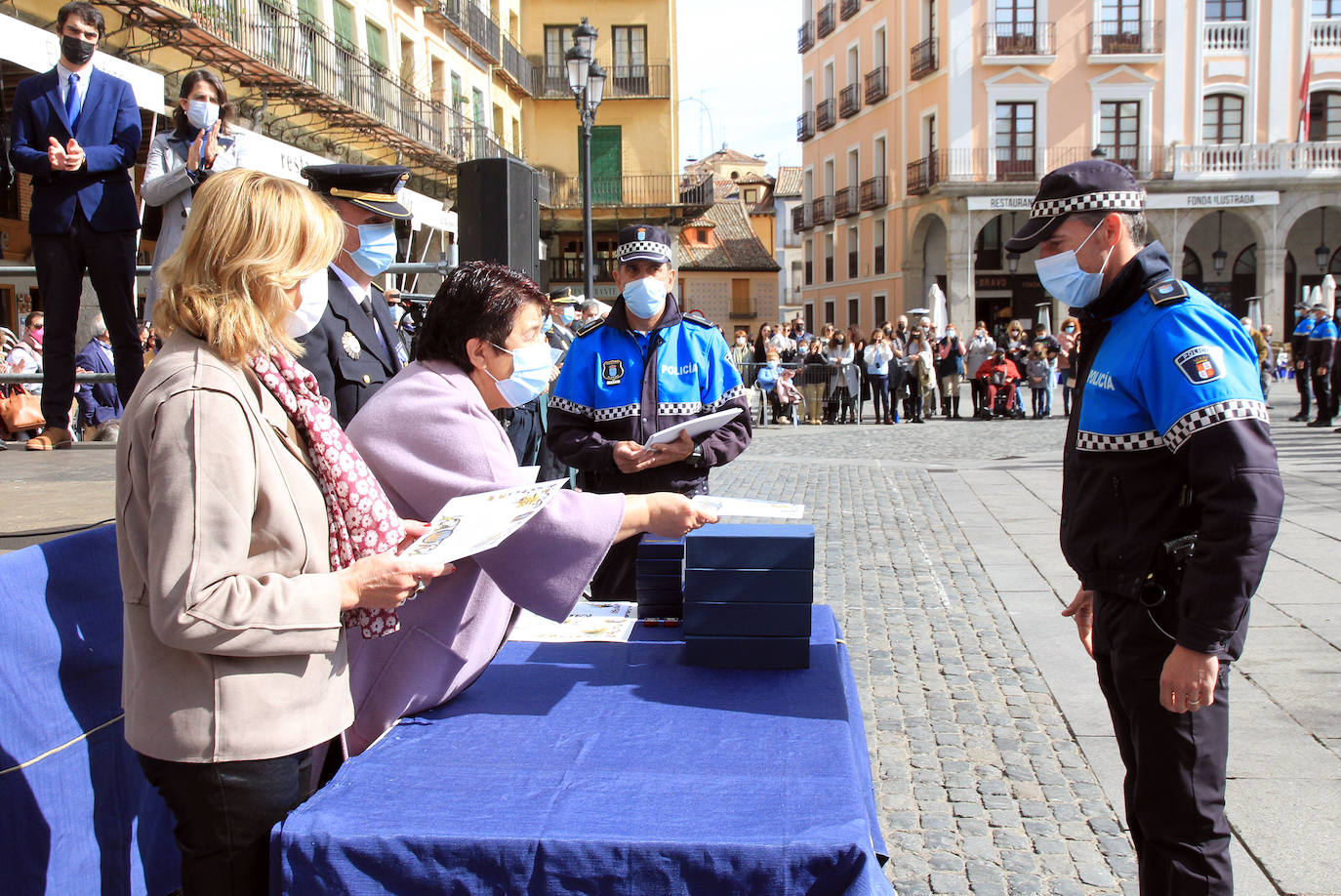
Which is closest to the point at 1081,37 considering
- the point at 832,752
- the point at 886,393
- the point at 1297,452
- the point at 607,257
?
the point at 607,257

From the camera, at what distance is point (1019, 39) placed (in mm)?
39688

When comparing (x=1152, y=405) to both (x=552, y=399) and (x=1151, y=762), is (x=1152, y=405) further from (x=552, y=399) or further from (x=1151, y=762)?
(x=552, y=399)

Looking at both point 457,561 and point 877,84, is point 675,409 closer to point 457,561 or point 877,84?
point 457,561

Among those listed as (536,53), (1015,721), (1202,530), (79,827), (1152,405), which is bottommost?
(1015,721)

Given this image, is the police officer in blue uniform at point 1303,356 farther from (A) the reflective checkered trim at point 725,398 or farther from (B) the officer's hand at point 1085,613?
(B) the officer's hand at point 1085,613

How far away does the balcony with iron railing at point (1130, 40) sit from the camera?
129 ft

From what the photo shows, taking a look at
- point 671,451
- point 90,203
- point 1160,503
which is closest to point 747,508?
point 1160,503

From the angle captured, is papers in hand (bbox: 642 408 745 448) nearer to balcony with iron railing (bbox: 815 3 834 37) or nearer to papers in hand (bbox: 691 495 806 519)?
papers in hand (bbox: 691 495 806 519)

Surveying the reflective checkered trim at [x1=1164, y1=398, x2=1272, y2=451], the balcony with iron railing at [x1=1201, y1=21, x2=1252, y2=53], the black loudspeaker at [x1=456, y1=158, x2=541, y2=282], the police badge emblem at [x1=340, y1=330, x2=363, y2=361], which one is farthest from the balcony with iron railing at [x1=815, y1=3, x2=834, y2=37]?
the reflective checkered trim at [x1=1164, y1=398, x2=1272, y2=451]

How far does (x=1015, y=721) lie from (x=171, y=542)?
153 inches

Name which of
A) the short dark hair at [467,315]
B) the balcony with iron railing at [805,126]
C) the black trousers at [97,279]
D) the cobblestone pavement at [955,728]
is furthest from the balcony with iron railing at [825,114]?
the short dark hair at [467,315]

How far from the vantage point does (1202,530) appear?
2418 millimetres

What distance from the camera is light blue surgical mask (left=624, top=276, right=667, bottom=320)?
181 inches

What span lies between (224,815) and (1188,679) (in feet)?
6.61
